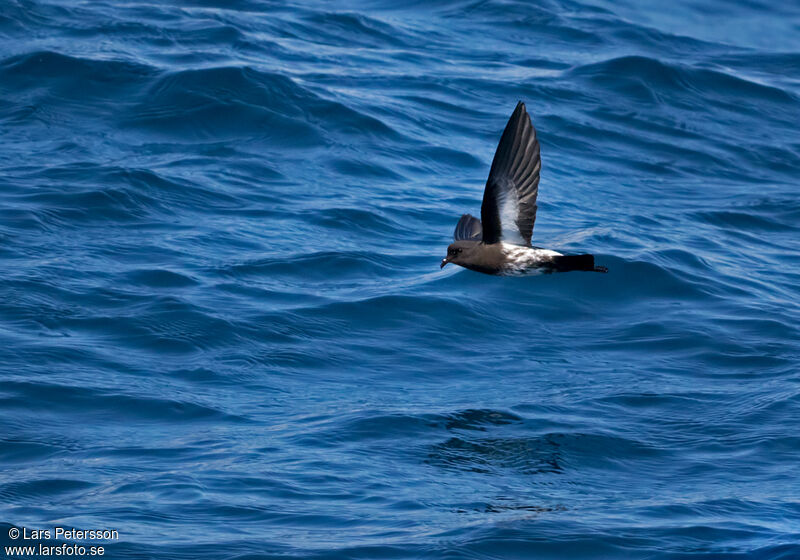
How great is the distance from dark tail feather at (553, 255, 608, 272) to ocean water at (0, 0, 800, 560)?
4.70 feet

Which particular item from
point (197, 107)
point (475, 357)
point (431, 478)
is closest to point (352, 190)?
point (197, 107)

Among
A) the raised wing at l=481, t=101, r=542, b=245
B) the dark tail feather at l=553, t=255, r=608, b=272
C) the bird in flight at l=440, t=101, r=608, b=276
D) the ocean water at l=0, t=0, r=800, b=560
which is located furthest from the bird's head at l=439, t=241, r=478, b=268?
the ocean water at l=0, t=0, r=800, b=560

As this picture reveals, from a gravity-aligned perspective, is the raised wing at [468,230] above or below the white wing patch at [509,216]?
below

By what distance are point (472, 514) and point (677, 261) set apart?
5395mm

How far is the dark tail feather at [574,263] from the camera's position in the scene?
284 inches

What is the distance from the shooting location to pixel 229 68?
14.7 meters

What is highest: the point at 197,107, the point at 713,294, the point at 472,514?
the point at 197,107

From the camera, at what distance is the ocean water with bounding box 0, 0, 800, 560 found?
24.1 feet

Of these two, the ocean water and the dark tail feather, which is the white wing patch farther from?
the ocean water

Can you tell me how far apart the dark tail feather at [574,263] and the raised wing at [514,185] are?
0.28 meters

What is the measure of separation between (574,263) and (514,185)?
645 mm

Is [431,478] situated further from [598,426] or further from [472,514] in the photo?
[598,426]

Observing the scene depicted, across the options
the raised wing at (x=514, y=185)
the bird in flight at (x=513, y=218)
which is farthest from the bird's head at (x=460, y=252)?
the raised wing at (x=514, y=185)

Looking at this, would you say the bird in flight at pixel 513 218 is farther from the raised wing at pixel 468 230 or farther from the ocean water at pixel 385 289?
the ocean water at pixel 385 289
